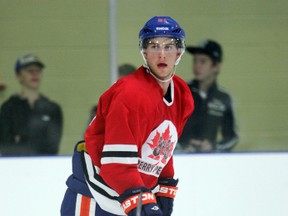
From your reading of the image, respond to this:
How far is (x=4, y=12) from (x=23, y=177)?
97 cm

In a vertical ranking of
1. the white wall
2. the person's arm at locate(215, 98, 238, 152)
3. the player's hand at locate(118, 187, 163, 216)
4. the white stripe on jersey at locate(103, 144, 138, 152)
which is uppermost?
the white stripe on jersey at locate(103, 144, 138, 152)

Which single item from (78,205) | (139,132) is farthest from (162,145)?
(78,205)

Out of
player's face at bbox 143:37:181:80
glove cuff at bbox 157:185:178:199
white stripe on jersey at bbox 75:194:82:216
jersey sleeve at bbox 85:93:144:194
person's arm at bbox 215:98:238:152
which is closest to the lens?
jersey sleeve at bbox 85:93:144:194

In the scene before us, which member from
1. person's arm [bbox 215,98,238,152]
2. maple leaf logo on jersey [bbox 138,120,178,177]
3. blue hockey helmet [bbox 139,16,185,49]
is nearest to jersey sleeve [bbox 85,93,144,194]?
maple leaf logo on jersey [bbox 138,120,178,177]

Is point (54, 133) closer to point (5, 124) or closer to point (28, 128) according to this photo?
point (28, 128)

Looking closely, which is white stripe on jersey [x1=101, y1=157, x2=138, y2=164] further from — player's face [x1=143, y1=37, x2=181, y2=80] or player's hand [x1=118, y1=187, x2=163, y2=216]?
player's face [x1=143, y1=37, x2=181, y2=80]

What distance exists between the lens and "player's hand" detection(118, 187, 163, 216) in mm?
1960

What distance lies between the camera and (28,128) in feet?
12.8

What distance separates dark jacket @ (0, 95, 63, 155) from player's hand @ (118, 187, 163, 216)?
6.10 feet

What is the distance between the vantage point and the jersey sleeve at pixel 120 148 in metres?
1.95

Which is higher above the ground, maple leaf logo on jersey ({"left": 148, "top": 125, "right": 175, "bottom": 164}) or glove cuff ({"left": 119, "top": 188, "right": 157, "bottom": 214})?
maple leaf logo on jersey ({"left": 148, "top": 125, "right": 175, "bottom": 164})

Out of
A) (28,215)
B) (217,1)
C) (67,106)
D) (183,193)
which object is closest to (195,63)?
(217,1)

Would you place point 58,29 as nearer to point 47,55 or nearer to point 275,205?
point 47,55

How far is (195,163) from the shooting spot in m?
3.40
